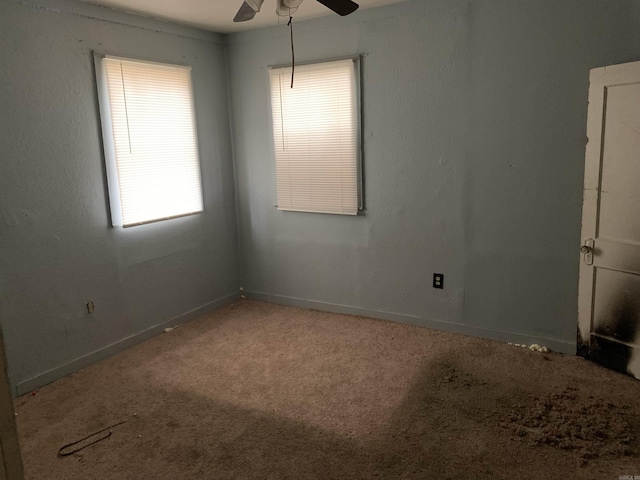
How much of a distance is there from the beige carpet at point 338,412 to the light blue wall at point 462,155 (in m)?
0.39

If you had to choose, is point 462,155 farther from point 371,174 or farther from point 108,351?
point 108,351

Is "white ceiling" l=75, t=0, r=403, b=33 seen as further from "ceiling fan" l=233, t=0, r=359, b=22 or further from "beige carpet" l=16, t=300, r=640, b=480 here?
"beige carpet" l=16, t=300, r=640, b=480

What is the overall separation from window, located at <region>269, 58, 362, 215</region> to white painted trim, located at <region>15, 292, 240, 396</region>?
122 cm

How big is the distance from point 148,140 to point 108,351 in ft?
5.33

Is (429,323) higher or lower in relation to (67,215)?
lower

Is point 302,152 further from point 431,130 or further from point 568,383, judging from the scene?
point 568,383

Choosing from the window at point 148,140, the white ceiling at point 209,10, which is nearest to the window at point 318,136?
the white ceiling at point 209,10

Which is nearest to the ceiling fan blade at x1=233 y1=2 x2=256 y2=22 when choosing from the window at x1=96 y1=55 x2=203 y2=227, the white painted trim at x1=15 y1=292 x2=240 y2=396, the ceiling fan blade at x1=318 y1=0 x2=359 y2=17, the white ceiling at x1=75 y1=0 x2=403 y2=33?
the ceiling fan blade at x1=318 y1=0 x2=359 y2=17

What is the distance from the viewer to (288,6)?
2611 mm

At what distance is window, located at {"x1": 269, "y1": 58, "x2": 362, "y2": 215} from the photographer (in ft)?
13.1

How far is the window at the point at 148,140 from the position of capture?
354 centimetres

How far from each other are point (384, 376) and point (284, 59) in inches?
109

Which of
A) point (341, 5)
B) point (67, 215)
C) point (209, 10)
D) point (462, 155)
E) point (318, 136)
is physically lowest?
point (67, 215)

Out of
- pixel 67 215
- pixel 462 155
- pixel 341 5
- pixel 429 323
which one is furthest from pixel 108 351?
pixel 462 155
